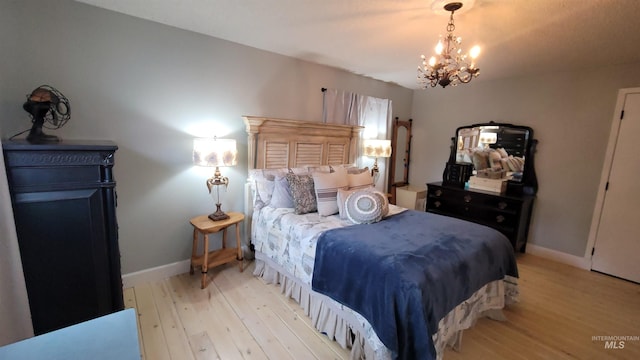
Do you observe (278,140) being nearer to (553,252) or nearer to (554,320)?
(554,320)

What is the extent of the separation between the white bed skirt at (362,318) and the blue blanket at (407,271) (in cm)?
9

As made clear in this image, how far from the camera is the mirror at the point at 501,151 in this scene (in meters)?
3.49

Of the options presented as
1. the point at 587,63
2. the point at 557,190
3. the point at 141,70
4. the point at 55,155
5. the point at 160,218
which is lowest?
the point at 160,218

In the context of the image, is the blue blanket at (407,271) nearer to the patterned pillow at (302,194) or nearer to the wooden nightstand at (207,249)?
the patterned pillow at (302,194)

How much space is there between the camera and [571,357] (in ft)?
5.94

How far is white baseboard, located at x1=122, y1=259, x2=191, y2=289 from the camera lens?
7.82ft

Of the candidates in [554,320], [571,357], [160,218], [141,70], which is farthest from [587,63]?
[160,218]

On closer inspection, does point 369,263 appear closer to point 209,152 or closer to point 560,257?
point 209,152

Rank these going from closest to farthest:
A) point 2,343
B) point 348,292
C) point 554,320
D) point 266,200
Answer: point 2,343 → point 348,292 → point 554,320 → point 266,200

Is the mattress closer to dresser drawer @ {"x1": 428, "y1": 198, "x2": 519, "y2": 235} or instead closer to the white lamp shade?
dresser drawer @ {"x1": 428, "y1": 198, "x2": 519, "y2": 235}

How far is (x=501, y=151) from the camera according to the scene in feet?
12.1

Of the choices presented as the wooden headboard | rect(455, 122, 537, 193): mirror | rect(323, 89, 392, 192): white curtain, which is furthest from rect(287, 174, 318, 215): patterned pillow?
rect(455, 122, 537, 193): mirror

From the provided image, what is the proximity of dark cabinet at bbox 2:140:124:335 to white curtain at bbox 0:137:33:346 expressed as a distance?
109 millimetres

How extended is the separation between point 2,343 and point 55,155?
0.93 m
